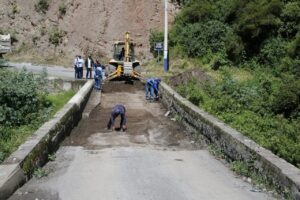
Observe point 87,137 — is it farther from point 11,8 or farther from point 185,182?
point 11,8

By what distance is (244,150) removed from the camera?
9.84 meters

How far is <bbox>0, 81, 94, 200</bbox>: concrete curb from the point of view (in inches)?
319

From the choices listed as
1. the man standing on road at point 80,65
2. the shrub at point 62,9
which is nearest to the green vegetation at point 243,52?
the man standing on road at point 80,65

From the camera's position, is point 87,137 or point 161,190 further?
point 87,137

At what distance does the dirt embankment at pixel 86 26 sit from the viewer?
50.6m

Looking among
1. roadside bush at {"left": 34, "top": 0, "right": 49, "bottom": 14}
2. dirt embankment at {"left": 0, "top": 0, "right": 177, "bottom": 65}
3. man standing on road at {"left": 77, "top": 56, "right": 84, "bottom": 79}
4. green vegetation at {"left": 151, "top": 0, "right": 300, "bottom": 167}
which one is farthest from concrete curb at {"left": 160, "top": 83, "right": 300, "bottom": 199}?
roadside bush at {"left": 34, "top": 0, "right": 49, "bottom": 14}

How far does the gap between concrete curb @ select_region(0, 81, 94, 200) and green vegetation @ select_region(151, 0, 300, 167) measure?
5.03 metres

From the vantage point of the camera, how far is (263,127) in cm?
1363

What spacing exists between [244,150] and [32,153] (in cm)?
401

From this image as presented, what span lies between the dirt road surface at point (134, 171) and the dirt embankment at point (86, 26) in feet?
115

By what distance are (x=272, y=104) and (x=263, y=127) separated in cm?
725

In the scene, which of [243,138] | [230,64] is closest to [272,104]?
[243,138]

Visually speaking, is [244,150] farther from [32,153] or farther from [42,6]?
[42,6]

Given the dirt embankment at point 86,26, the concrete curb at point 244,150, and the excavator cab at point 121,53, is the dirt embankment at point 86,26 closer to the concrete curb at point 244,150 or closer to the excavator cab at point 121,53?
the excavator cab at point 121,53
